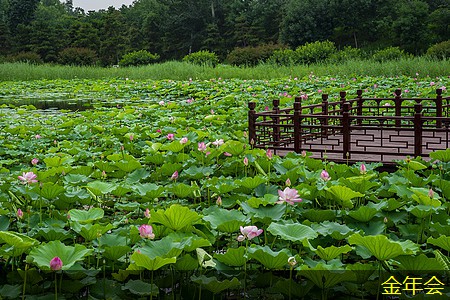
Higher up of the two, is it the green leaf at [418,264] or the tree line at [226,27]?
the tree line at [226,27]

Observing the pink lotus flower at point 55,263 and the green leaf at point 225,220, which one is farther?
the green leaf at point 225,220

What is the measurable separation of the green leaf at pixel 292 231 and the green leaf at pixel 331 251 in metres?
0.11

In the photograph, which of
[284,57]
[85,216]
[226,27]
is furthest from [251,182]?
[226,27]

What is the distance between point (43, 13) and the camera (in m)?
48.0

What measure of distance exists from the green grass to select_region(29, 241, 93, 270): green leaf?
11.9 m

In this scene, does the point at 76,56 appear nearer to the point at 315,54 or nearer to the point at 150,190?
the point at 315,54

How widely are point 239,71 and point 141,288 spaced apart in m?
14.2

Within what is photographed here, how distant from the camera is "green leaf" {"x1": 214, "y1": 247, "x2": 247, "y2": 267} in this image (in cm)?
213

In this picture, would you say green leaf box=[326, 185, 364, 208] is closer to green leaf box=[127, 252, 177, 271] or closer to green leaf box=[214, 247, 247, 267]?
green leaf box=[214, 247, 247, 267]

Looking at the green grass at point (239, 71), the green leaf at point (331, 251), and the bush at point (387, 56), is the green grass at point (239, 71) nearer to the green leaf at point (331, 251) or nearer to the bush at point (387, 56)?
the bush at point (387, 56)

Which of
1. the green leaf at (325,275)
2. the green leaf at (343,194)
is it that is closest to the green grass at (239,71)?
the green leaf at (343,194)

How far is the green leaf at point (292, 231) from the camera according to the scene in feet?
7.41

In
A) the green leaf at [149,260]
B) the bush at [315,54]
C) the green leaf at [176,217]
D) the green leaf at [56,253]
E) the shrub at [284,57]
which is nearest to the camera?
the green leaf at [149,260]

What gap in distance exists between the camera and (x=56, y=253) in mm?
2123
